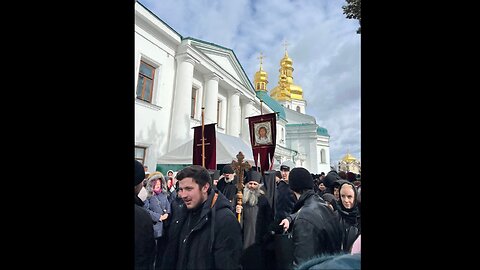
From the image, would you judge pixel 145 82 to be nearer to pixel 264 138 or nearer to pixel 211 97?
pixel 211 97

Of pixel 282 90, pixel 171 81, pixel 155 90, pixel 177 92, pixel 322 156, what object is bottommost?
pixel 322 156

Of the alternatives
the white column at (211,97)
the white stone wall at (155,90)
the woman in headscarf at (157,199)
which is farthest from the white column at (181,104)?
the woman in headscarf at (157,199)

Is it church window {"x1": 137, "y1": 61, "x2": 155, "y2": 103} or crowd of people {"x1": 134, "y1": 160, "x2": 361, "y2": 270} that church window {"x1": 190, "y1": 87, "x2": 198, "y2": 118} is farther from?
crowd of people {"x1": 134, "y1": 160, "x2": 361, "y2": 270}

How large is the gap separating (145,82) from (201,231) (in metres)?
8.58

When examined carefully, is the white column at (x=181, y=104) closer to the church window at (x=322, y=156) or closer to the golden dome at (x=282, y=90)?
the church window at (x=322, y=156)

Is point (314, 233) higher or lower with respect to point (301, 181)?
lower

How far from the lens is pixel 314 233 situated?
2053mm

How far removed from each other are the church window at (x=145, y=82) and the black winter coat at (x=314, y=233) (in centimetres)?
820

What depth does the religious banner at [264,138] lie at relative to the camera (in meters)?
5.80

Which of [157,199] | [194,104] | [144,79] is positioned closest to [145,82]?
[144,79]
